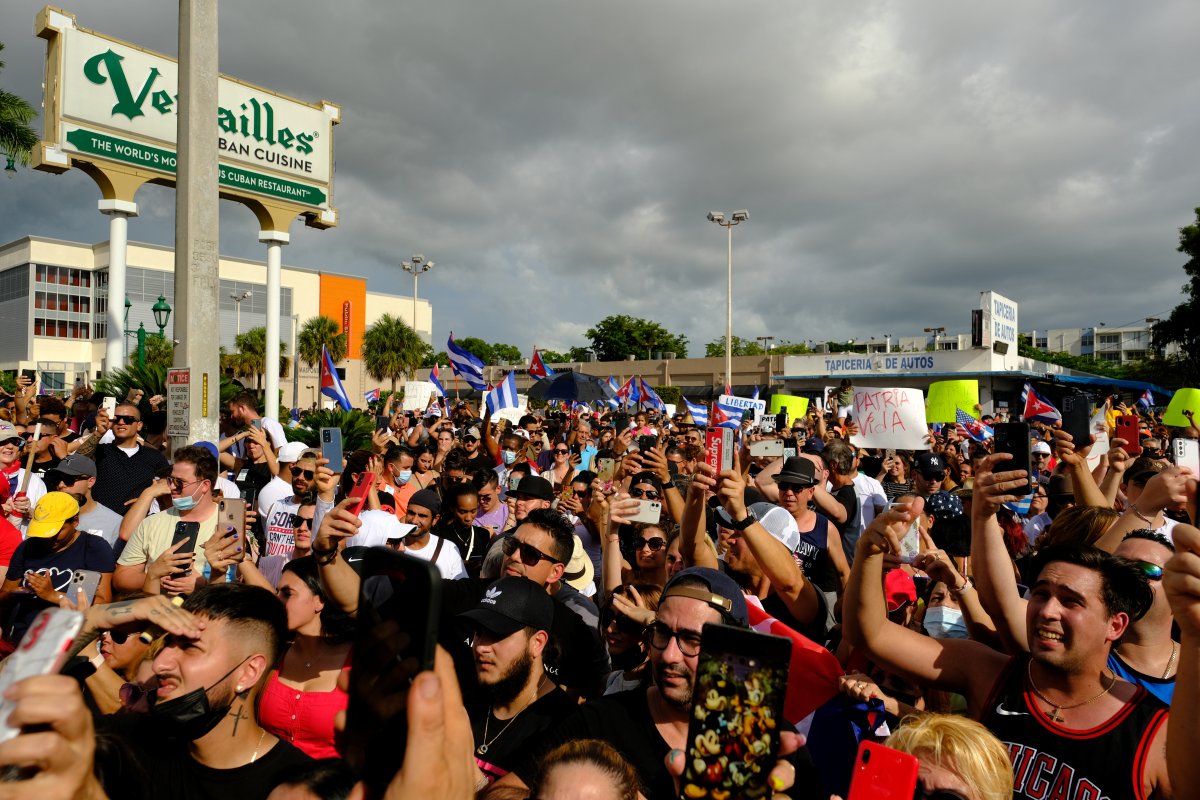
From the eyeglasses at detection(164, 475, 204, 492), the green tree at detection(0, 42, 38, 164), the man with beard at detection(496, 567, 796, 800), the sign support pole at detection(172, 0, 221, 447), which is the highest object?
the green tree at detection(0, 42, 38, 164)

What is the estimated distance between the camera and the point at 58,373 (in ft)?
194

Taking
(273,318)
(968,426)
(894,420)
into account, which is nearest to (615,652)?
(894,420)

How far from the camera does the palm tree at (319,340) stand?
197 ft

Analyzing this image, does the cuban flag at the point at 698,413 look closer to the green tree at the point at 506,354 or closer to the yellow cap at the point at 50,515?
the yellow cap at the point at 50,515

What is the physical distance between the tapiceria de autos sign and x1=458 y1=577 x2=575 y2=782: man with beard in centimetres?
1015

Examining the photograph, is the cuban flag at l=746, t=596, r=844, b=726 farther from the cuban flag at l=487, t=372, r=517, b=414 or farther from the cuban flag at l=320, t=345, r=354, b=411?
the cuban flag at l=487, t=372, r=517, b=414

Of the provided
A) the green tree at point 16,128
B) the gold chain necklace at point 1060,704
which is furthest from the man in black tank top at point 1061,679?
the green tree at point 16,128

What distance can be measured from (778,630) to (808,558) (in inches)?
81.0

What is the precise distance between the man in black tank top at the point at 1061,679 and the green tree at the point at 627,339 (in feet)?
257

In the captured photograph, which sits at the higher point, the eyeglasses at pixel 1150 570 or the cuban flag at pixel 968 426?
the cuban flag at pixel 968 426

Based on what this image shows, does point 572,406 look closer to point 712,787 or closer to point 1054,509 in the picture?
point 1054,509

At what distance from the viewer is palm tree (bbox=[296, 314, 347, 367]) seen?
6019 cm

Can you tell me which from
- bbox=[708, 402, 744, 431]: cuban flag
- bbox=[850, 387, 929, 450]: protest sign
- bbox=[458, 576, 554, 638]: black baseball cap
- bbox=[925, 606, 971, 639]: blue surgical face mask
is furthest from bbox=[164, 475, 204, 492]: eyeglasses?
bbox=[708, 402, 744, 431]: cuban flag

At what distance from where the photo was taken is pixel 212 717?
2.33 m
